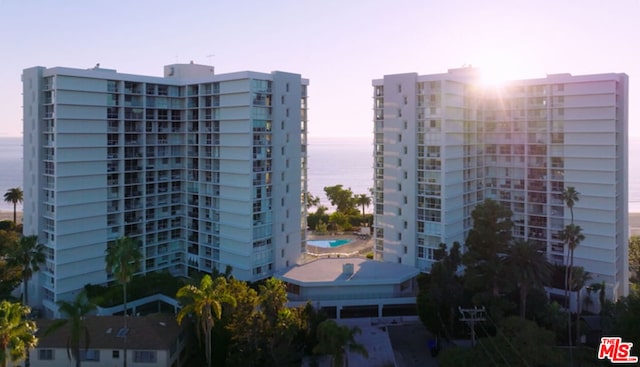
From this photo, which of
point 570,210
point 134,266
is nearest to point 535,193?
point 570,210

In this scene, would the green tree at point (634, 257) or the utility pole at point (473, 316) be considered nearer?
the utility pole at point (473, 316)

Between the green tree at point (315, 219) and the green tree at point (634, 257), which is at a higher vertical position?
the green tree at point (315, 219)

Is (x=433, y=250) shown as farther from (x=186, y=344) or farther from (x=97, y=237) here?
(x=97, y=237)

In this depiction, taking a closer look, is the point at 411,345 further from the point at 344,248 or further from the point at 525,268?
the point at 344,248

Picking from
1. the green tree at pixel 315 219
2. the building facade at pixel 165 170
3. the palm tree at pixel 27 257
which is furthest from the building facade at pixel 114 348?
the green tree at pixel 315 219

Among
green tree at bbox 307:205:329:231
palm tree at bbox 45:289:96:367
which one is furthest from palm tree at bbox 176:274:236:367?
green tree at bbox 307:205:329:231
